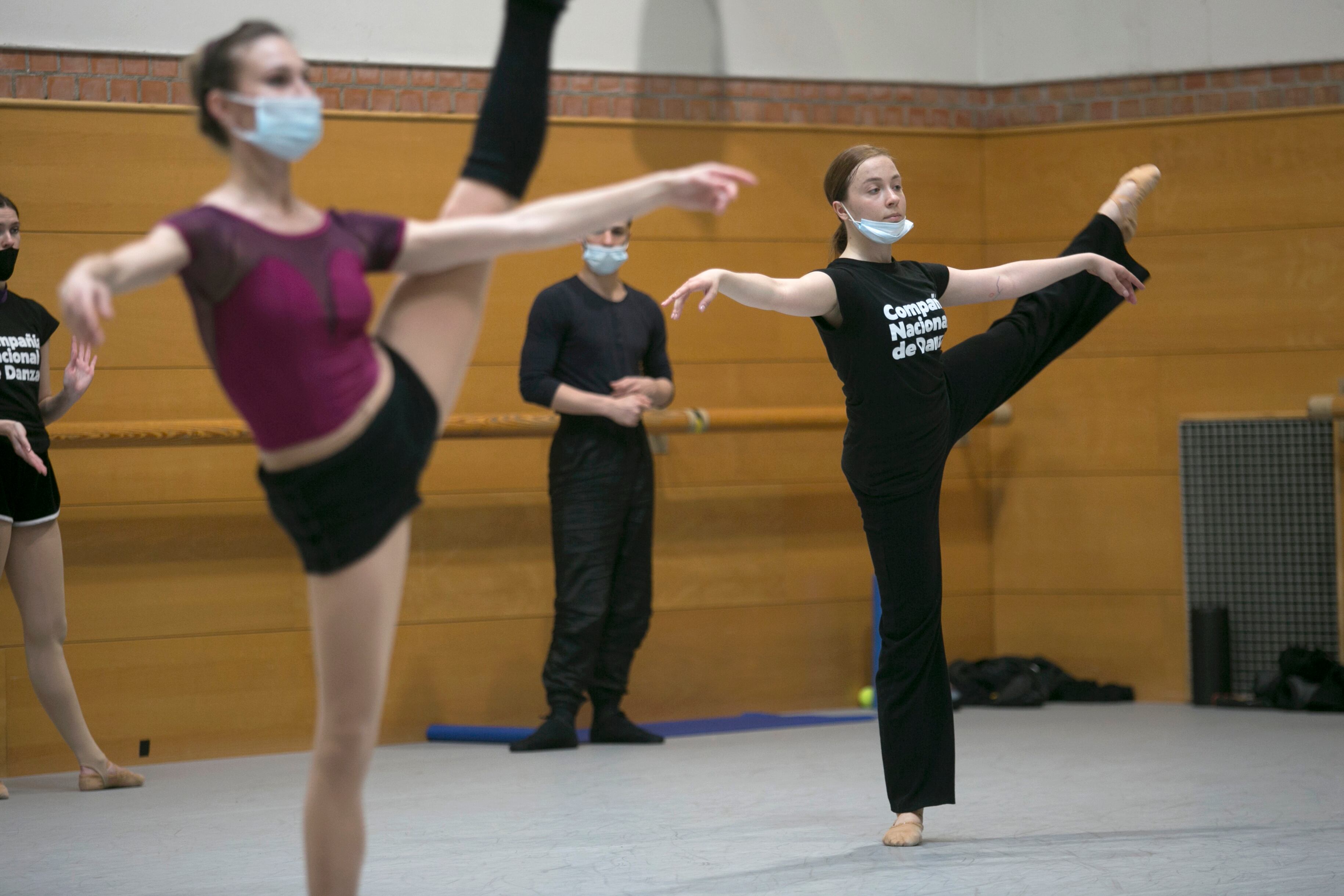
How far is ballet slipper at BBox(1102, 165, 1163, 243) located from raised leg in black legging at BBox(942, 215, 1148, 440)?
56 mm

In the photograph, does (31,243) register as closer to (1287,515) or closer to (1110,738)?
(1110,738)

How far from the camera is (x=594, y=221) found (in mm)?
2100

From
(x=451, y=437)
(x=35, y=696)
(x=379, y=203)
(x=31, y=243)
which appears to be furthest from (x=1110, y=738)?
(x=31, y=243)

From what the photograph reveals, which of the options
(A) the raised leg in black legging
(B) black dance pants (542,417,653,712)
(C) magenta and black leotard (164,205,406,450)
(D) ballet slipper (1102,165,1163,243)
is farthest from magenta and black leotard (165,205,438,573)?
(B) black dance pants (542,417,653,712)

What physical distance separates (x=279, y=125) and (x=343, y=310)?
0.29 m

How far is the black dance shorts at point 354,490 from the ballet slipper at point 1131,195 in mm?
2304

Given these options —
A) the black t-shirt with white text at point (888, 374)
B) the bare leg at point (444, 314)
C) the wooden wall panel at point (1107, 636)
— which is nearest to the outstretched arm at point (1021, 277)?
the black t-shirt with white text at point (888, 374)

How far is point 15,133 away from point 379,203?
1.24 m

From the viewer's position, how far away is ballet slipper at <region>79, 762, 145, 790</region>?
13.6 feet

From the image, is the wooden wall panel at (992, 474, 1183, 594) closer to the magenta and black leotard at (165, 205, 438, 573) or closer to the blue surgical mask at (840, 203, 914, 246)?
the blue surgical mask at (840, 203, 914, 246)

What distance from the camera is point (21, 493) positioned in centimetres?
402

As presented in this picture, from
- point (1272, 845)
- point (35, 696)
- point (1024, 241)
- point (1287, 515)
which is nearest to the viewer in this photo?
point (1272, 845)

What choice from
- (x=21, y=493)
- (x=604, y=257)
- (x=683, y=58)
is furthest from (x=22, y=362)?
(x=683, y=58)

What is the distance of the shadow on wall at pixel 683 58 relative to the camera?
5363 mm
